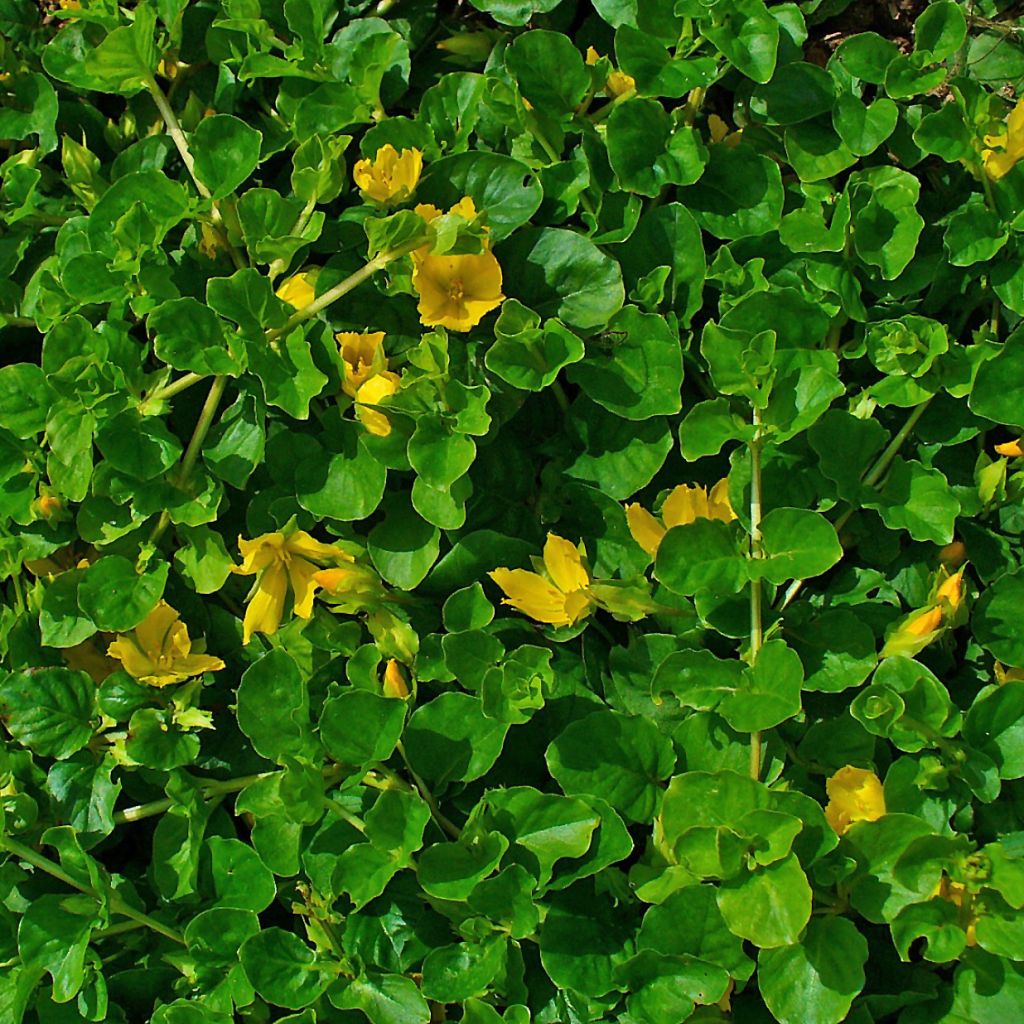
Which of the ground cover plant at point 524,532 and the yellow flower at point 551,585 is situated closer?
the ground cover plant at point 524,532

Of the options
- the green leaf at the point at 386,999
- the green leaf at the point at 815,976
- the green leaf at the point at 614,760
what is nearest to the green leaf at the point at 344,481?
the green leaf at the point at 614,760

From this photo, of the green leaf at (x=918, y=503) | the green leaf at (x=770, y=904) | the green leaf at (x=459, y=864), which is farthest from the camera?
the green leaf at (x=918, y=503)

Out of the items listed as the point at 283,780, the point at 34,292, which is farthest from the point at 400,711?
the point at 34,292

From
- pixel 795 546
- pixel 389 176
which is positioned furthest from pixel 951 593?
pixel 389 176

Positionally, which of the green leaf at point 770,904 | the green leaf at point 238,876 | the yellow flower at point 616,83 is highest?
the yellow flower at point 616,83

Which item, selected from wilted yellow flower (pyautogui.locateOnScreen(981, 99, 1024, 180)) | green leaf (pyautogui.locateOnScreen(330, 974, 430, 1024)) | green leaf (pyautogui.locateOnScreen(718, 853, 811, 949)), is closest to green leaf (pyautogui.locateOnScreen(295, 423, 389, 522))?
green leaf (pyautogui.locateOnScreen(330, 974, 430, 1024))

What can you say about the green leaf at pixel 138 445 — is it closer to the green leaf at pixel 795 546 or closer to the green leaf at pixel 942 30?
the green leaf at pixel 795 546

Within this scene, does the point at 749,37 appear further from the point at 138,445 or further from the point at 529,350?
the point at 138,445

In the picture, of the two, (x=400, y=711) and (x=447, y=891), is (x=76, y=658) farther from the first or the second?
(x=447, y=891)
